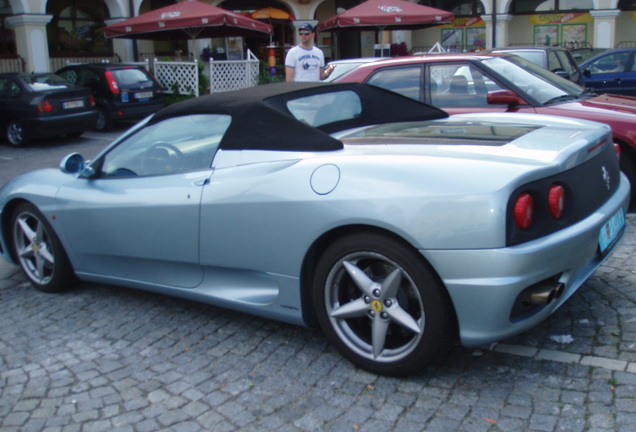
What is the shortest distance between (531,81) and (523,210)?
14.1 feet

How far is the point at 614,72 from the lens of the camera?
14.1 m

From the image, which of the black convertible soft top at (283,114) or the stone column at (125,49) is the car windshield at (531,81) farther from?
the stone column at (125,49)

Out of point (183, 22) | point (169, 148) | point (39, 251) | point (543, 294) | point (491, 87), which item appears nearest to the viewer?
point (543, 294)

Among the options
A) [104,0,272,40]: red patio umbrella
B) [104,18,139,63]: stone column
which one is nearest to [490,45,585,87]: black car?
[104,0,272,40]: red patio umbrella

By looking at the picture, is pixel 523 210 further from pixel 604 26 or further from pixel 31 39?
pixel 604 26

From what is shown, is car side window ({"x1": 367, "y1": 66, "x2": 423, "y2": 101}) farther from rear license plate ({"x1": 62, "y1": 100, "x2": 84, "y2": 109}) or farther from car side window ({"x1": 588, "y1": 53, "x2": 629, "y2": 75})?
car side window ({"x1": 588, "y1": 53, "x2": 629, "y2": 75})

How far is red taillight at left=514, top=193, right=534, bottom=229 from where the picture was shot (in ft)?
10.1

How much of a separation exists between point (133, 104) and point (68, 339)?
11.8 meters

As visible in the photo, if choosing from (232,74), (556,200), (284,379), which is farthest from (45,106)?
(556,200)

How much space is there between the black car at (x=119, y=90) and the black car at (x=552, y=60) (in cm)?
819

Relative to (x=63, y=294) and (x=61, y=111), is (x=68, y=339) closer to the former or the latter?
(x=63, y=294)

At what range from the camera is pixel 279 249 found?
11.8 feet

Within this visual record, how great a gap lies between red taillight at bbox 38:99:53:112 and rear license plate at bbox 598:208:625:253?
37.2 ft

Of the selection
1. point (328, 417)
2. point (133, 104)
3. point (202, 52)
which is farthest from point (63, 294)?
point (202, 52)
